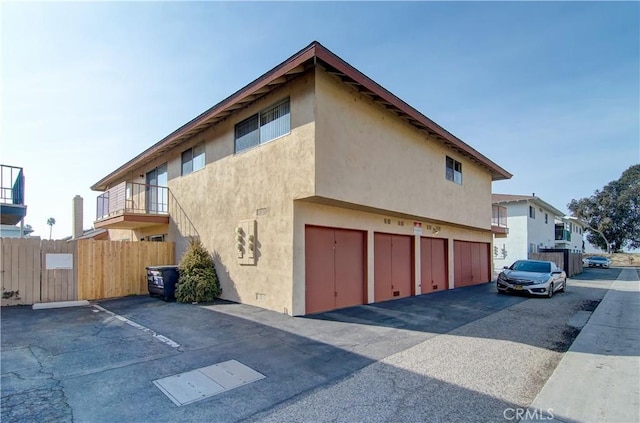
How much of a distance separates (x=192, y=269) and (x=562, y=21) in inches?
546

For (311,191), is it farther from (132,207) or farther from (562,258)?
(562,258)

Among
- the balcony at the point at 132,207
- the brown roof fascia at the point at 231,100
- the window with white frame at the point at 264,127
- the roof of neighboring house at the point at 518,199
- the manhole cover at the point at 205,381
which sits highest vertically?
the brown roof fascia at the point at 231,100

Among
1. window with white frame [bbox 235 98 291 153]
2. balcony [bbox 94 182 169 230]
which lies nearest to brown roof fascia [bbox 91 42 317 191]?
window with white frame [bbox 235 98 291 153]

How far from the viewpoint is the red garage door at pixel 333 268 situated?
940 cm

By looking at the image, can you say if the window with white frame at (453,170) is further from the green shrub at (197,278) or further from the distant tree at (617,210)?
the distant tree at (617,210)

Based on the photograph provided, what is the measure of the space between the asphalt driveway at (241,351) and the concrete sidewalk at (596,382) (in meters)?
0.24

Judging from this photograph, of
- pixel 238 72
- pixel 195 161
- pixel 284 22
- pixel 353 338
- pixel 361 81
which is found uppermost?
pixel 284 22

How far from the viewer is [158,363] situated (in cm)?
530

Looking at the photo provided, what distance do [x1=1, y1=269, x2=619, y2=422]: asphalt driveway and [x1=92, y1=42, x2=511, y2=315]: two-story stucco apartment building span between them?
4.04 ft

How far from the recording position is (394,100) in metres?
10.4

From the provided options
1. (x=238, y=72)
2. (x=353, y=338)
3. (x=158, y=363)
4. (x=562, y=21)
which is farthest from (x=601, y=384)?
(x=238, y=72)

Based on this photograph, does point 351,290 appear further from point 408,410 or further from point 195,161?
point 195,161

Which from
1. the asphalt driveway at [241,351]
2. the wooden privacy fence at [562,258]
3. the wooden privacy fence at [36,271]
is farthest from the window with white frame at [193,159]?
Answer: the wooden privacy fence at [562,258]

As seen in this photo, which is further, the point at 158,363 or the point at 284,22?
the point at 284,22
